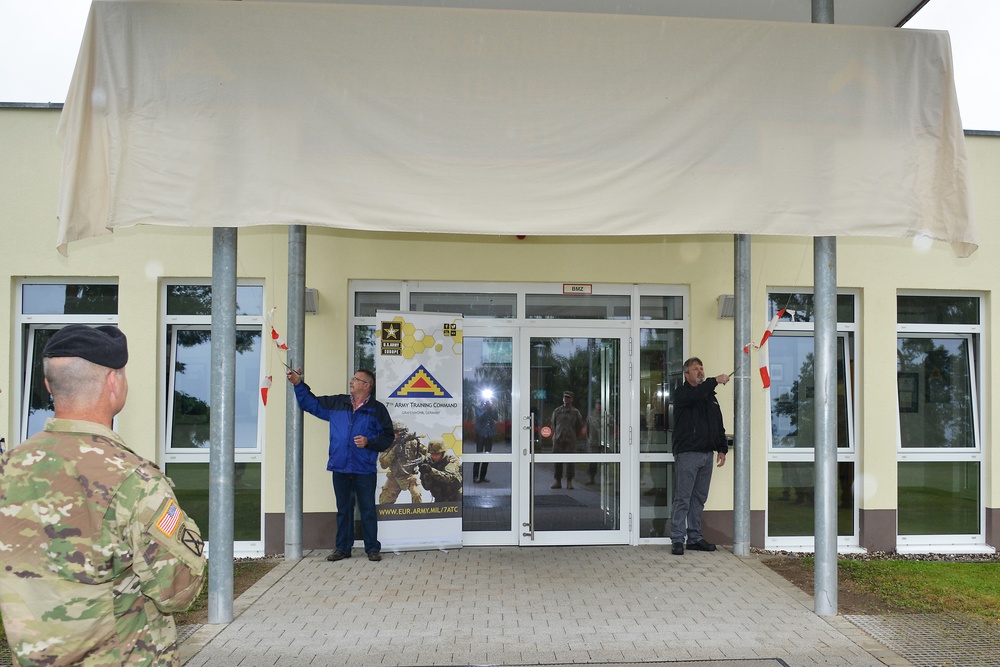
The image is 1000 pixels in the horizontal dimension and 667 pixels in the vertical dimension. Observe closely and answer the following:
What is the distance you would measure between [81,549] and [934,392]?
28.4ft

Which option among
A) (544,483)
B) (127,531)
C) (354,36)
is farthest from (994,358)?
(127,531)

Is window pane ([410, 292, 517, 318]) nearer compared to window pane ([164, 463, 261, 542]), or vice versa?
window pane ([164, 463, 261, 542])

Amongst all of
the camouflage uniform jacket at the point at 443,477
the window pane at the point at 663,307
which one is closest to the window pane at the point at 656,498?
the window pane at the point at 663,307

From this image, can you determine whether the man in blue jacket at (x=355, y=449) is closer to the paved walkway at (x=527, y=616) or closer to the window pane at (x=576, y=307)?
the paved walkway at (x=527, y=616)

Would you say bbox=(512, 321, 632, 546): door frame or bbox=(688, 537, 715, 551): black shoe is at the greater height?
bbox=(512, 321, 632, 546): door frame

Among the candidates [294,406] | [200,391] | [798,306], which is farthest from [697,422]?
[200,391]

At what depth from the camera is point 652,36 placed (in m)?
5.38

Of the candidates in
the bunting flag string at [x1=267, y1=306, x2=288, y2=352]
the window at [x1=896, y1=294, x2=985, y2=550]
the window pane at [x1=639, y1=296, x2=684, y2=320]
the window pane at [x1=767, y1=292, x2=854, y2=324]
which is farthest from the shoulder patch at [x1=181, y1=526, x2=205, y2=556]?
the window at [x1=896, y1=294, x2=985, y2=550]

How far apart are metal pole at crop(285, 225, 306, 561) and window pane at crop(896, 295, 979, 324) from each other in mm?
6059

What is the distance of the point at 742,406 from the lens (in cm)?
798

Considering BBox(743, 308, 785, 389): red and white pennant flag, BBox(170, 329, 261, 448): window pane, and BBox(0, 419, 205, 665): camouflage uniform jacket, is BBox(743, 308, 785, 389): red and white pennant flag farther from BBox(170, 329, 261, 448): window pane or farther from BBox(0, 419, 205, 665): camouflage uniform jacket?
BBox(0, 419, 205, 665): camouflage uniform jacket

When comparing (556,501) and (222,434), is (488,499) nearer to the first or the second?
(556,501)

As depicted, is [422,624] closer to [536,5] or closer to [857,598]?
[857,598]

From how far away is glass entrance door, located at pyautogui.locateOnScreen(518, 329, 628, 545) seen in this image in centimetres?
831
